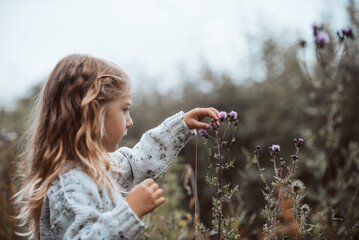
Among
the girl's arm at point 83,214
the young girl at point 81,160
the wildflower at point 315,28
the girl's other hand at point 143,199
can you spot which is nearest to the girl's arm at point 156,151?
the young girl at point 81,160

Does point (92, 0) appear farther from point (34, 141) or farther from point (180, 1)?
point (34, 141)

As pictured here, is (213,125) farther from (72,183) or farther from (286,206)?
(72,183)

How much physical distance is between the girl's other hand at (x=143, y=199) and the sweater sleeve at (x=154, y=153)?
22.9 inches

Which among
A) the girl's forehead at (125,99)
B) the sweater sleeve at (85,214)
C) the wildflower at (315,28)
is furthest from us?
the wildflower at (315,28)

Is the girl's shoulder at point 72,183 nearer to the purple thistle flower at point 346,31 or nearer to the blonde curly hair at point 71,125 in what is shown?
the blonde curly hair at point 71,125

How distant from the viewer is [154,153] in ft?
6.39

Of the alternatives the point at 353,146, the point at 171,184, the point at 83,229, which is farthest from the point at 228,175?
the point at 83,229

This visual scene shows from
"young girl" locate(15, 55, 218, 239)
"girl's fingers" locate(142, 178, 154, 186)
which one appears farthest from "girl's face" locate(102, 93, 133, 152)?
"girl's fingers" locate(142, 178, 154, 186)

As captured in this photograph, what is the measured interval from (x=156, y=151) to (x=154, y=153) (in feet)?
0.06

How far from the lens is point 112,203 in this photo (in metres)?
1.49

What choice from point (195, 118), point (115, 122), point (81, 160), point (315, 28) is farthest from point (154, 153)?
point (315, 28)

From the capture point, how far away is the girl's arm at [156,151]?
1907 mm

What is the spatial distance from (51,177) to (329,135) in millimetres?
2129

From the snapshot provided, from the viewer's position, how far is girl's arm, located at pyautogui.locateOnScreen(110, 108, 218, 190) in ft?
6.26
